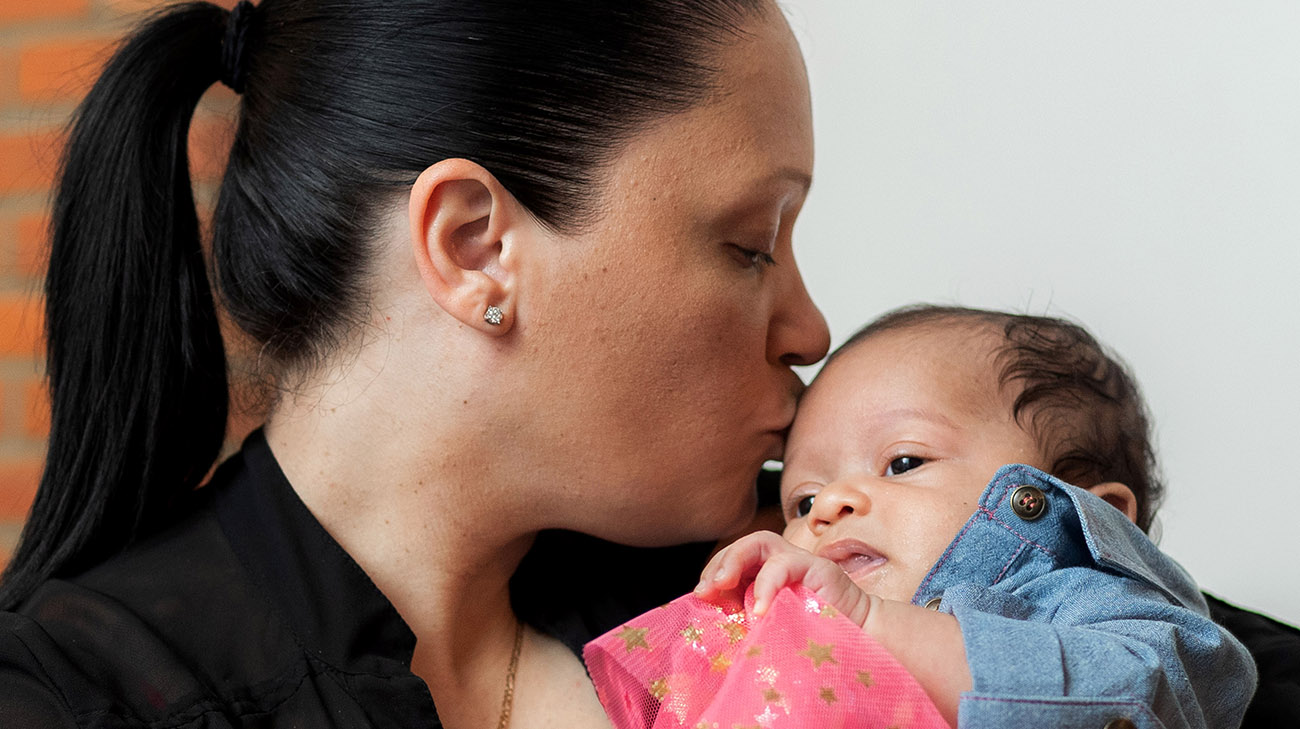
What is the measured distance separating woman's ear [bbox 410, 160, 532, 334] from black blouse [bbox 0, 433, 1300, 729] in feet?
0.96

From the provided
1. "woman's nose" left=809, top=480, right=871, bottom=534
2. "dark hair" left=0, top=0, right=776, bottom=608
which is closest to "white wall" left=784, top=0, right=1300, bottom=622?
"dark hair" left=0, top=0, right=776, bottom=608

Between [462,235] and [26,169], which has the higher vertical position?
[462,235]

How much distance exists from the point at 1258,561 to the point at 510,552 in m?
1.16

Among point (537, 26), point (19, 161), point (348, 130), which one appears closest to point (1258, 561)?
point (537, 26)

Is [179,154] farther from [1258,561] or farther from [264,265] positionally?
[1258,561]

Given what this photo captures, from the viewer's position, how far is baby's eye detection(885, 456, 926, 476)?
4.11 ft

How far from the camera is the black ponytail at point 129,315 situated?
1.29m

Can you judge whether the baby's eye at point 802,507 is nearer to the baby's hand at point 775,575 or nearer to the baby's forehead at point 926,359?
the baby's forehead at point 926,359

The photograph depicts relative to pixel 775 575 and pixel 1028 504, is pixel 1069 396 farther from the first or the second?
pixel 775 575

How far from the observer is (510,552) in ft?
4.57

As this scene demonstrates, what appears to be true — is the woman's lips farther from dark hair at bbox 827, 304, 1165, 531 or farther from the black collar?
the black collar

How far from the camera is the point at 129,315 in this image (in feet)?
4.36

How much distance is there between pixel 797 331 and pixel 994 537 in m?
0.36

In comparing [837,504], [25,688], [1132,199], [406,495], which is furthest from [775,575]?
[1132,199]
